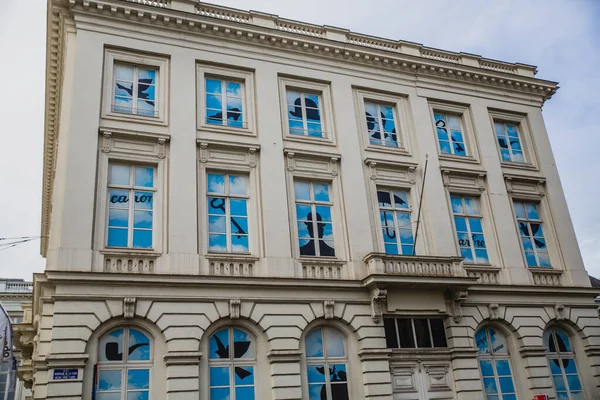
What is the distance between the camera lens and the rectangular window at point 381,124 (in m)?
20.7

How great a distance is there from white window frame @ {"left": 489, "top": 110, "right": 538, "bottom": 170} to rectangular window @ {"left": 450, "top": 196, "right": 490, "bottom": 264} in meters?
3.20

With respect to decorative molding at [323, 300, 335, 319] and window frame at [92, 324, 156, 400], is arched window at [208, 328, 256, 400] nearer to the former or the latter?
window frame at [92, 324, 156, 400]

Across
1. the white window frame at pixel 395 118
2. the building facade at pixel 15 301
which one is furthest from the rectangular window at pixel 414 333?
the building facade at pixel 15 301

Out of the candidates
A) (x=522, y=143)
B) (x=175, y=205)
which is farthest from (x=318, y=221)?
(x=522, y=143)

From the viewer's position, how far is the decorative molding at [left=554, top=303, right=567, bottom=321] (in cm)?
1984

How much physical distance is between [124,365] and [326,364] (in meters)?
5.70

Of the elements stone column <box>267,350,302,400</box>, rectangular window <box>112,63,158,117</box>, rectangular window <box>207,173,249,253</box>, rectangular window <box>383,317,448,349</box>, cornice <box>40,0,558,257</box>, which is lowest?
stone column <box>267,350,302,400</box>

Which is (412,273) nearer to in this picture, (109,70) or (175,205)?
(175,205)

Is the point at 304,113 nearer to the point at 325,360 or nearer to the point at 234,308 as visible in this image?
the point at 234,308

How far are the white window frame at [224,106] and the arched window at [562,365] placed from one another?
1262 cm

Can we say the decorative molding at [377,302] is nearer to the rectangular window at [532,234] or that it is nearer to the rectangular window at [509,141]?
the rectangular window at [532,234]

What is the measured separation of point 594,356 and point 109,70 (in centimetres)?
1898

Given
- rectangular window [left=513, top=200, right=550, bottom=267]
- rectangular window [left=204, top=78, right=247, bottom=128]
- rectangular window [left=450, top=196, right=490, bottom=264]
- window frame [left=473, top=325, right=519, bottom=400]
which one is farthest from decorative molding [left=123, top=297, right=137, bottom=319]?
rectangular window [left=513, top=200, right=550, bottom=267]

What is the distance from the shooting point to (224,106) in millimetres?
18906
